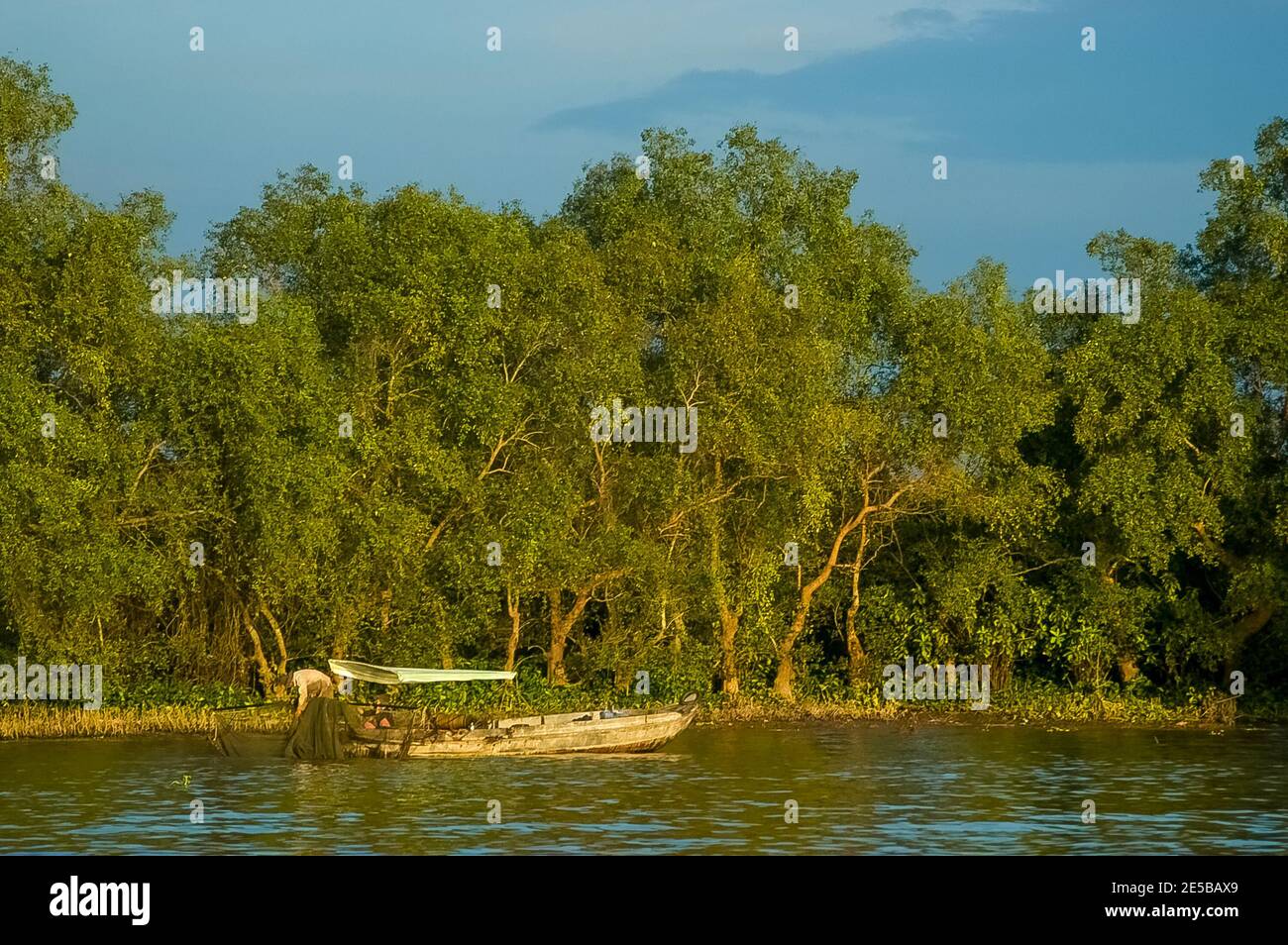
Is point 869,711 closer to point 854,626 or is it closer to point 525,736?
point 854,626

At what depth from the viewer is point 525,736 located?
38.3 meters

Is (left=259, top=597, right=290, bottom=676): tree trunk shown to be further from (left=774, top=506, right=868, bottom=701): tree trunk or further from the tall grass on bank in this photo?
(left=774, top=506, right=868, bottom=701): tree trunk

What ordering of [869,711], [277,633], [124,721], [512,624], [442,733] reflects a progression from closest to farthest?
[442,733]
[124,721]
[277,633]
[869,711]
[512,624]

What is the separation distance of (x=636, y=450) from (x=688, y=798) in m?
17.9

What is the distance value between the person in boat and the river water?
145 cm

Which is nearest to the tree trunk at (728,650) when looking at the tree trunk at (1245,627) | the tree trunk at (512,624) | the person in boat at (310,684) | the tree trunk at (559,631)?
the tree trunk at (559,631)

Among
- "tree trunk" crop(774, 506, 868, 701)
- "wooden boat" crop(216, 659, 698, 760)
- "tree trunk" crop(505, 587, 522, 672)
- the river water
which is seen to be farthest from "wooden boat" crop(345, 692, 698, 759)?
"tree trunk" crop(774, 506, 868, 701)

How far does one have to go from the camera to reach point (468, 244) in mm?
43781

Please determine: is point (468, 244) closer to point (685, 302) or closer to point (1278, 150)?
point (685, 302)

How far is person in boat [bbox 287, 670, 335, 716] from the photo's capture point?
37281mm

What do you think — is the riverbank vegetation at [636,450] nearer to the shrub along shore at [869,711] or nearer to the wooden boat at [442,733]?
the shrub along shore at [869,711]

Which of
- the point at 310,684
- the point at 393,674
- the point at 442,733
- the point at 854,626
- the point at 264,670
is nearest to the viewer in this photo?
the point at 310,684

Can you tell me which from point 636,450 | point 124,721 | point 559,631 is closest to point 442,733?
point 124,721
